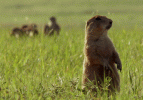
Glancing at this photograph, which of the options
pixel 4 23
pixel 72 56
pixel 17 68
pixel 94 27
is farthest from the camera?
pixel 4 23

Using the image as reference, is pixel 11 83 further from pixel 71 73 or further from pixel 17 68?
pixel 71 73

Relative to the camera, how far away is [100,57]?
3.59 metres

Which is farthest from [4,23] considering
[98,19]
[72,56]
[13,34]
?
[98,19]

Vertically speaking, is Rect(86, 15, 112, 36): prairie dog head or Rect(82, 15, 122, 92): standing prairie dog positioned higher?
Rect(86, 15, 112, 36): prairie dog head

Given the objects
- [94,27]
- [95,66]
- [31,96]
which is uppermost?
[94,27]

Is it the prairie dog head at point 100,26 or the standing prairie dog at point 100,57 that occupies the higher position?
the prairie dog head at point 100,26

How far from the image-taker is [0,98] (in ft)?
9.50

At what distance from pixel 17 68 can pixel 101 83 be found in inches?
56.9

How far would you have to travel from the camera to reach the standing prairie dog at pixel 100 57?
3521 mm

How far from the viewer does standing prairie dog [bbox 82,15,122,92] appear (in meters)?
3.52

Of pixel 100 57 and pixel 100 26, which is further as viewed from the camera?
pixel 100 26

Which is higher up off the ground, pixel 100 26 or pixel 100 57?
pixel 100 26

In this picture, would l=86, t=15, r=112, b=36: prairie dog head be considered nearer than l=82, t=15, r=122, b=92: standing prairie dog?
No

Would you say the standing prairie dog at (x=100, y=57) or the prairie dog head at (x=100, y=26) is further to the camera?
the prairie dog head at (x=100, y=26)
